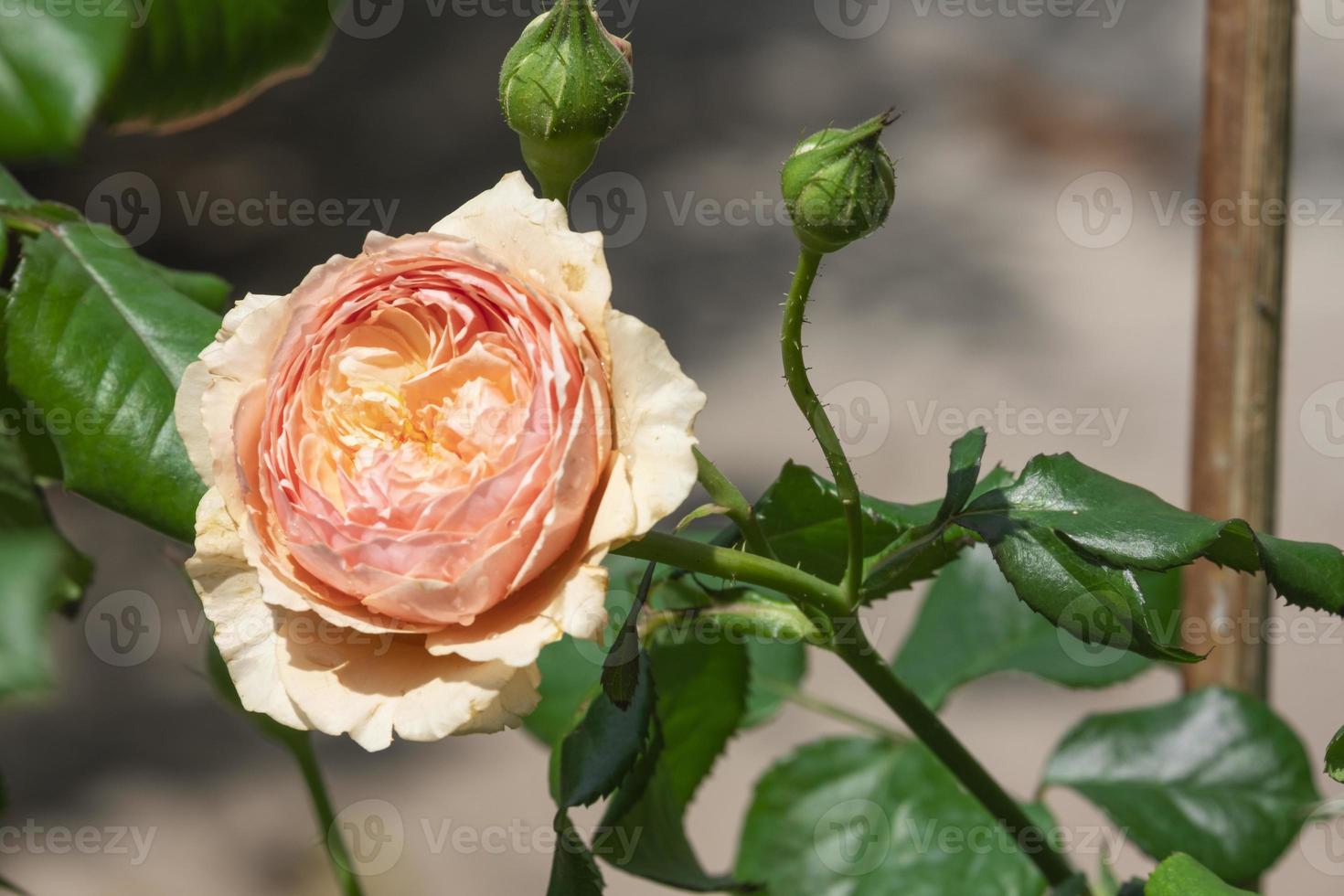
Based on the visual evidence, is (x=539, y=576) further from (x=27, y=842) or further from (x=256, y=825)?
(x=27, y=842)

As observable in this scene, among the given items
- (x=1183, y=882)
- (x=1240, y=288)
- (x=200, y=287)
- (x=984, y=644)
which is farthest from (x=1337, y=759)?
(x=200, y=287)

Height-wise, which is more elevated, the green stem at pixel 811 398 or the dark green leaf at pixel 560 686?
the green stem at pixel 811 398

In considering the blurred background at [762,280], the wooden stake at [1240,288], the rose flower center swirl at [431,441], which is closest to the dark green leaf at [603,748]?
the rose flower center swirl at [431,441]

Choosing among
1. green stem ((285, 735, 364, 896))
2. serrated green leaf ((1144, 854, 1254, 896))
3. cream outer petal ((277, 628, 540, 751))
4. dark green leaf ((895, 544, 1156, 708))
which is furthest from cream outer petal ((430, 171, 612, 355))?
dark green leaf ((895, 544, 1156, 708))

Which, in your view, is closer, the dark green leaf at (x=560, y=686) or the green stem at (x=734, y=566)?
the green stem at (x=734, y=566)

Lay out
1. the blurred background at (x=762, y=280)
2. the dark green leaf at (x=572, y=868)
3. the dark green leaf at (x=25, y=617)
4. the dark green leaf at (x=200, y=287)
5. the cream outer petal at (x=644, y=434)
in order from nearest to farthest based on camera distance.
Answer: the dark green leaf at (x=25, y=617)
the cream outer petal at (x=644, y=434)
the dark green leaf at (x=572, y=868)
the dark green leaf at (x=200, y=287)
the blurred background at (x=762, y=280)

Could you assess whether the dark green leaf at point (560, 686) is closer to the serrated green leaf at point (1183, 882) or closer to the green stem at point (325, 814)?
the green stem at point (325, 814)

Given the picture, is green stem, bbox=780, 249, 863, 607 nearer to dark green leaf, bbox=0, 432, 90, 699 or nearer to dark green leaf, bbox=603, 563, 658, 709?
dark green leaf, bbox=603, 563, 658, 709
